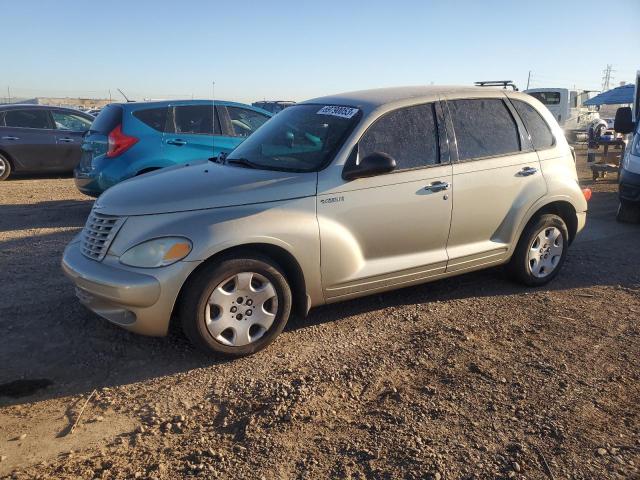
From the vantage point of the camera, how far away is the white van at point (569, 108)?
26875 mm

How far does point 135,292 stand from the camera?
135 inches

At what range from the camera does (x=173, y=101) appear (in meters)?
7.75

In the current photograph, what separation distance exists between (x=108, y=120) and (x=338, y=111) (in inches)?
168

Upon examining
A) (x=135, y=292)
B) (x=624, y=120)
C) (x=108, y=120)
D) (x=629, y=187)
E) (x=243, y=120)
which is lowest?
(x=629, y=187)

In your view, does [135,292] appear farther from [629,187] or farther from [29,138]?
[29,138]

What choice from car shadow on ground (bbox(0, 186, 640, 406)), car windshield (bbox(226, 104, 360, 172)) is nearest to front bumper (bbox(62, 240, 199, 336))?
car shadow on ground (bbox(0, 186, 640, 406))

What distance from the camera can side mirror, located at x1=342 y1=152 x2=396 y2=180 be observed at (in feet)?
12.9

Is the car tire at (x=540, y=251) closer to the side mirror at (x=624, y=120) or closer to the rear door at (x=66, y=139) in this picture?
the side mirror at (x=624, y=120)

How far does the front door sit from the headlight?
97 cm

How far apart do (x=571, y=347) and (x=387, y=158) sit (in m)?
1.87

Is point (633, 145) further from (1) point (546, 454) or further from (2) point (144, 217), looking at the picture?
(2) point (144, 217)

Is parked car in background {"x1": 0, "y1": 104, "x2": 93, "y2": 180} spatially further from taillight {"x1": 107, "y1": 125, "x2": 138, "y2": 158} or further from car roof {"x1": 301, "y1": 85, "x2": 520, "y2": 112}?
car roof {"x1": 301, "y1": 85, "x2": 520, "y2": 112}

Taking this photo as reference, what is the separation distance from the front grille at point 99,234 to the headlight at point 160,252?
0.25 meters

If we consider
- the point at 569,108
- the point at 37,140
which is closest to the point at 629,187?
the point at 37,140
